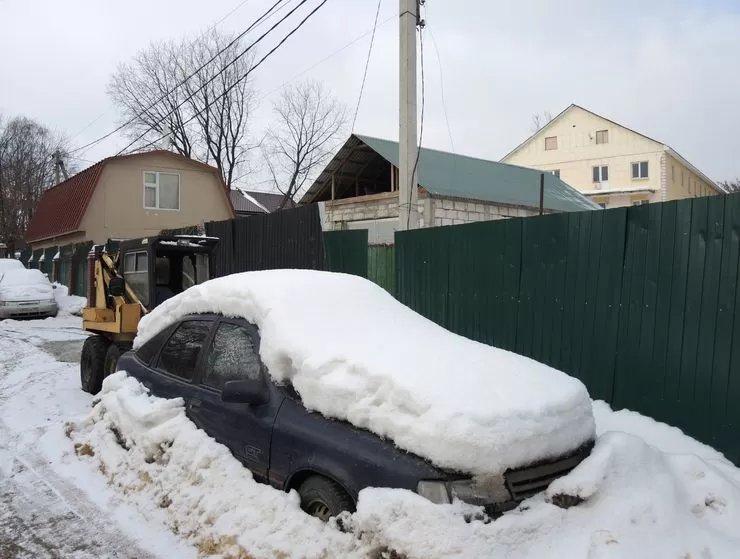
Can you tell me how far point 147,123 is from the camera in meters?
34.4

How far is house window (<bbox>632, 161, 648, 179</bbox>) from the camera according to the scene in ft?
131

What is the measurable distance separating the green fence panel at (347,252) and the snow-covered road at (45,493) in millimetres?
4312

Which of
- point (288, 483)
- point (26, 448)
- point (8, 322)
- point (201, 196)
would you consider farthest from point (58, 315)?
point (288, 483)

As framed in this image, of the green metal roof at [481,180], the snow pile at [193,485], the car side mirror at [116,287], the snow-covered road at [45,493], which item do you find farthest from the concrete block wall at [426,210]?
the snow pile at [193,485]

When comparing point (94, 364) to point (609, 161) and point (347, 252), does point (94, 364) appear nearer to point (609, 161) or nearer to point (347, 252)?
point (347, 252)

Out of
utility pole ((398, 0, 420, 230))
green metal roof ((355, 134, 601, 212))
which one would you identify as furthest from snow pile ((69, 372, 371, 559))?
green metal roof ((355, 134, 601, 212))

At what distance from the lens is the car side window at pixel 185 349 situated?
423cm

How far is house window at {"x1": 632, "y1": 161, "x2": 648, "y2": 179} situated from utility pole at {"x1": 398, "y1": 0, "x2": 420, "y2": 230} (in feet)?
118

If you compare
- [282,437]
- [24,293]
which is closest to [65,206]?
[24,293]

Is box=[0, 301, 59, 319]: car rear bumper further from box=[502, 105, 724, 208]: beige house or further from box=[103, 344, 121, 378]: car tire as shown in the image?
box=[502, 105, 724, 208]: beige house

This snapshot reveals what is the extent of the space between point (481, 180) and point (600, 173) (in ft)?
95.1

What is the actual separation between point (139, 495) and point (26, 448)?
201 cm

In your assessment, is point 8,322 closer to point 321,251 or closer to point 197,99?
point 321,251

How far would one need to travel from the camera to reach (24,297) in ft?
53.9
